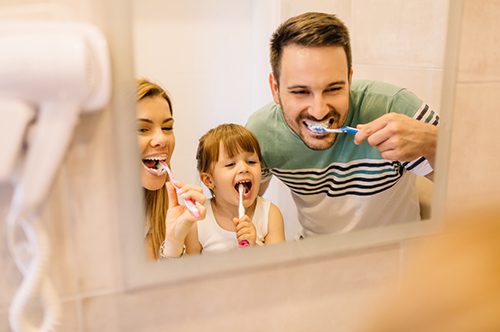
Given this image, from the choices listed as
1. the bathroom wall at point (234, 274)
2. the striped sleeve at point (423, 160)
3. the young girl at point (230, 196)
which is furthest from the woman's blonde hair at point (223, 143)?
the striped sleeve at point (423, 160)

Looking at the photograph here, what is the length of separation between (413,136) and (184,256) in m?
0.35

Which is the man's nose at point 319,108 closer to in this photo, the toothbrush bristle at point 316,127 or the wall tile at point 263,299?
the toothbrush bristle at point 316,127

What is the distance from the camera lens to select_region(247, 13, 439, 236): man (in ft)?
1.98

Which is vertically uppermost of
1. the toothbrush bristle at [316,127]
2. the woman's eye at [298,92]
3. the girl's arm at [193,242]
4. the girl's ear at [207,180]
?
the woman's eye at [298,92]

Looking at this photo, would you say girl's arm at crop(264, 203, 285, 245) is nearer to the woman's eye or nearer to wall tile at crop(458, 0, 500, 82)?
the woman's eye

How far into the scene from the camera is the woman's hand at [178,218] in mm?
576

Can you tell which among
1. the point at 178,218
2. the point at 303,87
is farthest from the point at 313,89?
the point at 178,218

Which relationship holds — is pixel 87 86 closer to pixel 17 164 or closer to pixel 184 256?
pixel 17 164

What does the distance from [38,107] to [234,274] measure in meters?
0.31

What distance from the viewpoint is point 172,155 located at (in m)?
0.57

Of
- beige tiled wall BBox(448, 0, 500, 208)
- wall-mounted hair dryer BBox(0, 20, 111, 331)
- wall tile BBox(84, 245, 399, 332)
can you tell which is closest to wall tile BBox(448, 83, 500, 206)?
beige tiled wall BBox(448, 0, 500, 208)

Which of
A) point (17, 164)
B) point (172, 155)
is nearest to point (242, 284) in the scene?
point (172, 155)

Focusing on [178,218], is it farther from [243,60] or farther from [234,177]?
[243,60]

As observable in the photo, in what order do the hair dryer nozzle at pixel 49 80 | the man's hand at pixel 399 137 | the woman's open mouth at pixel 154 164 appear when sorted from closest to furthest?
the hair dryer nozzle at pixel 49 80
the woman's open mouth at pixel 154 164
the man's hand at pixel 399 137
